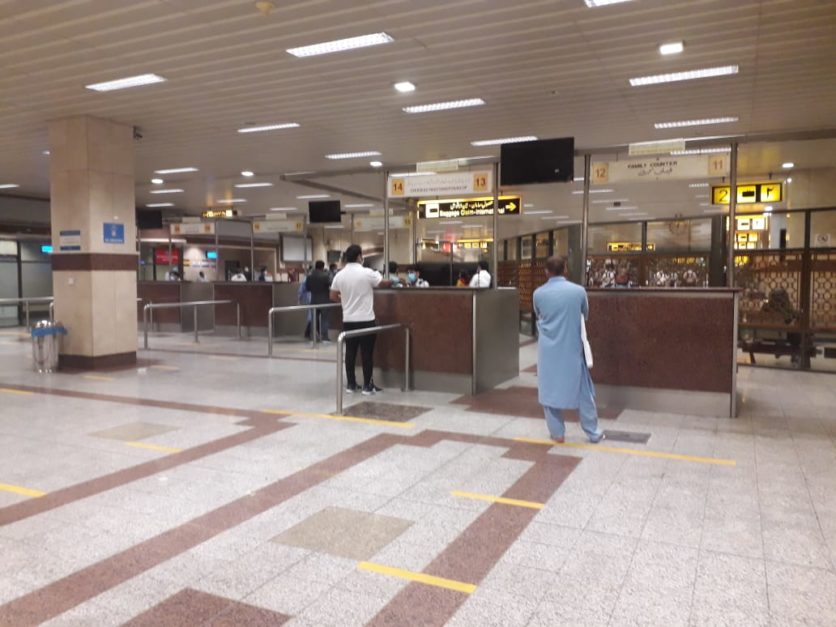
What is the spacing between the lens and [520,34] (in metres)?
6.06

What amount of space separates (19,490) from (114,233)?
6078mm

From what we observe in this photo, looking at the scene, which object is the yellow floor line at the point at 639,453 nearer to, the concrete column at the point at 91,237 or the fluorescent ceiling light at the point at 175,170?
the concrete column at the point at 91,237

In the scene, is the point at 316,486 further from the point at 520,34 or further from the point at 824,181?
the point at 824,181

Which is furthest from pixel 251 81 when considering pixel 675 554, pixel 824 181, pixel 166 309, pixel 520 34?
pixel 824 181

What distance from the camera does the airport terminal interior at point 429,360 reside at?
293 cm

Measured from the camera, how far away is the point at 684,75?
7.21 meters

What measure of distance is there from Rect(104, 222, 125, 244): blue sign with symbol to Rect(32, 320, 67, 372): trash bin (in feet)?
4.73

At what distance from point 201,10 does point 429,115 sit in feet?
13.9

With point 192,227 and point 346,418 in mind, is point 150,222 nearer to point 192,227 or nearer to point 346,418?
point 192,227

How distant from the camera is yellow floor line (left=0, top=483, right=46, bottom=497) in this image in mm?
3990

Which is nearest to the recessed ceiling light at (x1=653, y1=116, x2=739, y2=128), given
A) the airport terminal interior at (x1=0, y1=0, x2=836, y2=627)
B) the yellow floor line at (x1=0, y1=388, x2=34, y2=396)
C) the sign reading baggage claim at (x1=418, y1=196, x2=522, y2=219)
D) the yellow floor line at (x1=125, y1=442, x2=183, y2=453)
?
the airport terminal interior at (x1=0, y1=0, x2=836, y2=627)

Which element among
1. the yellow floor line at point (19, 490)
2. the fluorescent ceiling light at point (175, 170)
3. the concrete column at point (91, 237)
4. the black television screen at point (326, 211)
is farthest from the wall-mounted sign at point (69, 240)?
the yellow floor line at point (19, 490)

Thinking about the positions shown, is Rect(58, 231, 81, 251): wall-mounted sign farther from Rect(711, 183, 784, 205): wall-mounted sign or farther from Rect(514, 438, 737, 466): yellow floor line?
Rect(711, 183, 784, 205): wall-mounted sign

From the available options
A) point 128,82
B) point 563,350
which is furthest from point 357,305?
point 128,82
